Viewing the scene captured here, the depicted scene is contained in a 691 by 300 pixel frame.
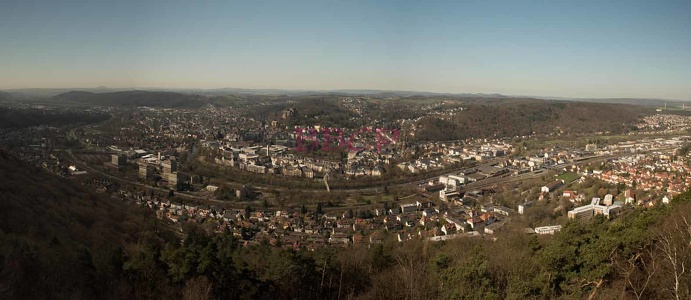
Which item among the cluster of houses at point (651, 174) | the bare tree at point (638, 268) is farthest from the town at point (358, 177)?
the bare tree at point (638, 268)

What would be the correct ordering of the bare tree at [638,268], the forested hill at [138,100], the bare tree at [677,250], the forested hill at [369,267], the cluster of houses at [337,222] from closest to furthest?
the bare tree at [677,250] < the bare tree at [638,268] < the forested hill at [369,267] < the cluster of houses at [337,222] < the forested hill at [138,100]

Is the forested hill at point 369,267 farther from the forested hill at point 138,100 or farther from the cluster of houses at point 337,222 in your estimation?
the forested hill at point 138,100

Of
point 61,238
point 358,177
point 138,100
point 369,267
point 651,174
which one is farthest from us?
point 138,100

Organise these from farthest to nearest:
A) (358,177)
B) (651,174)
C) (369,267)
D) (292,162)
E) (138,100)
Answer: (138,100) → (292,162) → (358,177) → (651,174) → (369,267)

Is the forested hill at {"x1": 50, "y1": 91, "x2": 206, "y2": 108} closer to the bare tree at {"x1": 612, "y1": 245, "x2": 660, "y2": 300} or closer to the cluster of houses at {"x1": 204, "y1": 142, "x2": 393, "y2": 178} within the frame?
the cluster of houses at {"x1": 204, "y1": 142, "x2": 393, "y2": 178}

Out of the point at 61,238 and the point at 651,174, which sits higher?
the point at 651,174

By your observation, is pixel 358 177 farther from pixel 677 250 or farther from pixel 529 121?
pixel 529 121

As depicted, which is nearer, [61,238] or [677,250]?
[677,250]

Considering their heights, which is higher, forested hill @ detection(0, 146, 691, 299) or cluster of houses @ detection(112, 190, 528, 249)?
forested hill @ detection(0, 146, 691, 299)

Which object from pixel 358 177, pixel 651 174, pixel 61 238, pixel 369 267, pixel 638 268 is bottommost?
pixel 358 177

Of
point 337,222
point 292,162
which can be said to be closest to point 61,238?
point 337,222

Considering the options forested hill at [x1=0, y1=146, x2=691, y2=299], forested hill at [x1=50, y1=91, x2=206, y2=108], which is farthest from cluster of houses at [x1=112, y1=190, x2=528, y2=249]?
forested hill at [x1=50, y1=91, x2=206, y2=108]

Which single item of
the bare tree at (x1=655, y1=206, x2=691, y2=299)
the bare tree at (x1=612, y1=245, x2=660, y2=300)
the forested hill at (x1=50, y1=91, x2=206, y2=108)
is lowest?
the bare tree at (x1=612, y1=245, x2=660, y2=300)
